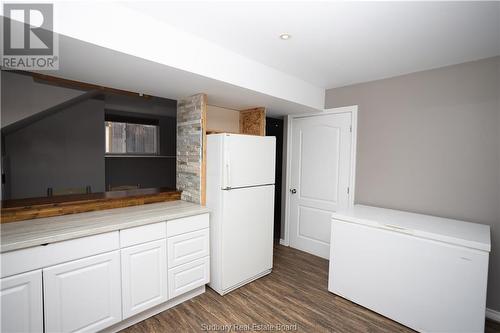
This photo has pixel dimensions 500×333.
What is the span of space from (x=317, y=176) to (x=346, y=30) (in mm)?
2026

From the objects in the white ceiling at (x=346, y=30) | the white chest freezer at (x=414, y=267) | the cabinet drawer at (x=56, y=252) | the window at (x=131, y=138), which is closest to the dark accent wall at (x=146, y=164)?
the window at (x=131, y=138)

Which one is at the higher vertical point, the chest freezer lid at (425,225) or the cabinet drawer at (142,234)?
the chest freezer lid at (425,225)

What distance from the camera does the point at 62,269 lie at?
1.56 meters

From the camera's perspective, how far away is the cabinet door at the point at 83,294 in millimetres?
1531

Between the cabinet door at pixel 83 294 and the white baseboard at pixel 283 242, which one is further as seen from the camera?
the white baseboard at pixel 283 242

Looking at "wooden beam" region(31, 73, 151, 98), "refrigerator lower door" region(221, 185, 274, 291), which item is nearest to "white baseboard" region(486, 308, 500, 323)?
"refrigerator lower door" region(221, 185, 274, 291)

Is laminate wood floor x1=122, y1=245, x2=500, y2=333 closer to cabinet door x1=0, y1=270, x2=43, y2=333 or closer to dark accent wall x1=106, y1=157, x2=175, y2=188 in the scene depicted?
cabinet door x1=0, y1=270, x2=43, y2=333

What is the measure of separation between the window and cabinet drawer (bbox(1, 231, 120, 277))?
11.6ft

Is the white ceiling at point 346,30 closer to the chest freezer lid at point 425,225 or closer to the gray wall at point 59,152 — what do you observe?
the chest freezer lid at point 425,225

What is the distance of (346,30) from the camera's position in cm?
170

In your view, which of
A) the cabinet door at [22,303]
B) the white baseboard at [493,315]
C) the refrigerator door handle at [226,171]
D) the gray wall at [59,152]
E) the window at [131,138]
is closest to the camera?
the cabinet door at [22,303]

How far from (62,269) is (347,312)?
234 cm

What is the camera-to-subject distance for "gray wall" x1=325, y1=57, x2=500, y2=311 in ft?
6.99

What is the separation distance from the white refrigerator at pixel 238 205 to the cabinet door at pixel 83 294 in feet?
3.03
